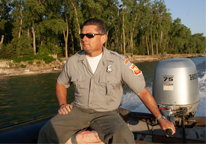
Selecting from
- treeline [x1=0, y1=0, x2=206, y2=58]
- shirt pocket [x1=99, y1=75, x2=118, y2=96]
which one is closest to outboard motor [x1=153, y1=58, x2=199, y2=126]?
shirt pocket [x1=99, y1=75, x2=118, y2=96]

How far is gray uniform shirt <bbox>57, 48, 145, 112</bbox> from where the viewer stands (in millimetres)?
2072

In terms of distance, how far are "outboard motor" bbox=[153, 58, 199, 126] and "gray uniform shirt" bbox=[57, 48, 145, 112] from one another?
1.41 metres

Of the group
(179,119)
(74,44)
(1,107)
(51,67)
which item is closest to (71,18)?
(74,44)

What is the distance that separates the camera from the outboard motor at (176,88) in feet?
10.8

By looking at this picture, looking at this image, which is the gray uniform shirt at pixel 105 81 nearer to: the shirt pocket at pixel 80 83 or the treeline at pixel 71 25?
the shirt pocket at pixel 80 83

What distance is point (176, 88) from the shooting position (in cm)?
340

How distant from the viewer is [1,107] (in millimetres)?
6445

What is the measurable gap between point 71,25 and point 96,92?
32.4 metres

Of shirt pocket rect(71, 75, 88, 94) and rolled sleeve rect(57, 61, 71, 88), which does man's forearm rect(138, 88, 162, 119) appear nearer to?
shirt pocket rect(71, 75, 88, 94)

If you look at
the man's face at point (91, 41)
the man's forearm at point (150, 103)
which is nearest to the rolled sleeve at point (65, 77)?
the man's face at point (91, 41)

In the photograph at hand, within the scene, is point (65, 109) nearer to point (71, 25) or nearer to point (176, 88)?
point (176, 88)

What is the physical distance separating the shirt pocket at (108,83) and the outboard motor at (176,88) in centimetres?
147

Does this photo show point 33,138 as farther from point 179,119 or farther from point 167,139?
point 179,119

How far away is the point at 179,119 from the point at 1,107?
5.90 meters
